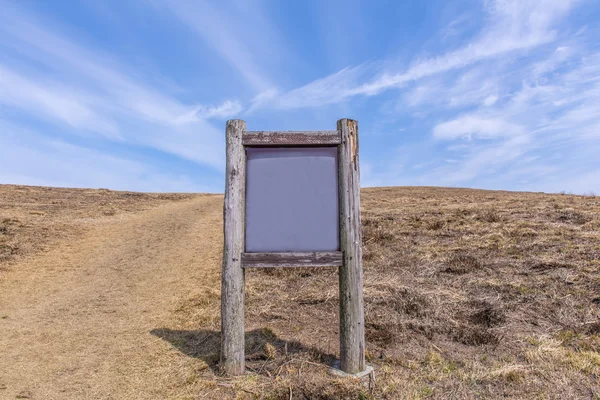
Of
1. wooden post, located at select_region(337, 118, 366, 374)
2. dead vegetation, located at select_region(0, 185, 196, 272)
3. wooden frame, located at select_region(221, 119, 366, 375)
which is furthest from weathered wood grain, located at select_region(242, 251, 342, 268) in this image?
dead vegetation, located at select_region(0, 185, 196, 272)

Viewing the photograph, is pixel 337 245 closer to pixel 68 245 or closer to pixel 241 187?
pixel 241 187

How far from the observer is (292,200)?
5.05 m

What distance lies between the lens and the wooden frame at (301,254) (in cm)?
495

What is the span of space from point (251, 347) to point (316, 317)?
1.49m

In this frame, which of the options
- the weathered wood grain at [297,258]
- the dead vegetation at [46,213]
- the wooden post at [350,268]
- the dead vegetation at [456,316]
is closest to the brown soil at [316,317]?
the dead vegetation at [456,316]

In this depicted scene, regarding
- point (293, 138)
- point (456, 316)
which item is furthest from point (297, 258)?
point (456, 316)

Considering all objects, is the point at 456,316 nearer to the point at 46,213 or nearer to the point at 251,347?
the point at 251,347

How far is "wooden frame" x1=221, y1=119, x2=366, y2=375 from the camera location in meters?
4.95

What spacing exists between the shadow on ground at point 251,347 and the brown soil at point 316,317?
0.03 metres

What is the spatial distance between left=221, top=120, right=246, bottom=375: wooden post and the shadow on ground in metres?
0.37

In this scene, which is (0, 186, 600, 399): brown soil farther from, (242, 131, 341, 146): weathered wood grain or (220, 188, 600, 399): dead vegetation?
(242, 131, 341, 146): weathered wood grain

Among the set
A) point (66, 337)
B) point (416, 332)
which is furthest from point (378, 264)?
point (66, 337)

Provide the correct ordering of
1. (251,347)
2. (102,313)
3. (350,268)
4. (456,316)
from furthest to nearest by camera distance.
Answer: (102,313) < (456,316) < (251,347) < (350,268)

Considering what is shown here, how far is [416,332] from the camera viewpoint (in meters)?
6.23
